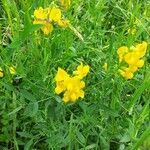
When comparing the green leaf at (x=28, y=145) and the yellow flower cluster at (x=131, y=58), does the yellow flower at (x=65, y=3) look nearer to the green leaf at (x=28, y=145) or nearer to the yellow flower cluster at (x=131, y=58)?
the yellow flower cluster at (x=131, y=58)

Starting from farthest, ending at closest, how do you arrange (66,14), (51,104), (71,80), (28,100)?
(66,14) → (28,100) → (51,104) → (71,80)

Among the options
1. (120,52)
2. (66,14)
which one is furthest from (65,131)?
(66,14)

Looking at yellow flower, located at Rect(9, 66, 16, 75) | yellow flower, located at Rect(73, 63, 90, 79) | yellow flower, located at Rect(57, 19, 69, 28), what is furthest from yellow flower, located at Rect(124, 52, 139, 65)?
yellow flower, located at Rect(9, 66, 16, 75)

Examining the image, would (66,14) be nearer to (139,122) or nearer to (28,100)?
(28,100)

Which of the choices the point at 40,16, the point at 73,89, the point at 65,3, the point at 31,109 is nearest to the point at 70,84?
the point at 73,89

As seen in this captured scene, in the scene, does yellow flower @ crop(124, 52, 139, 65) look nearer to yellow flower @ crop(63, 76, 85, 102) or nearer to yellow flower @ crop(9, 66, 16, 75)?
yellow flower @ crop(63, 76, 85, 102)

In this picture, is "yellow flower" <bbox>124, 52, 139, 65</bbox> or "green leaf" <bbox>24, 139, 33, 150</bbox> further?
"green leaf" <bbox>24, 139, 33, 150</bbox>
